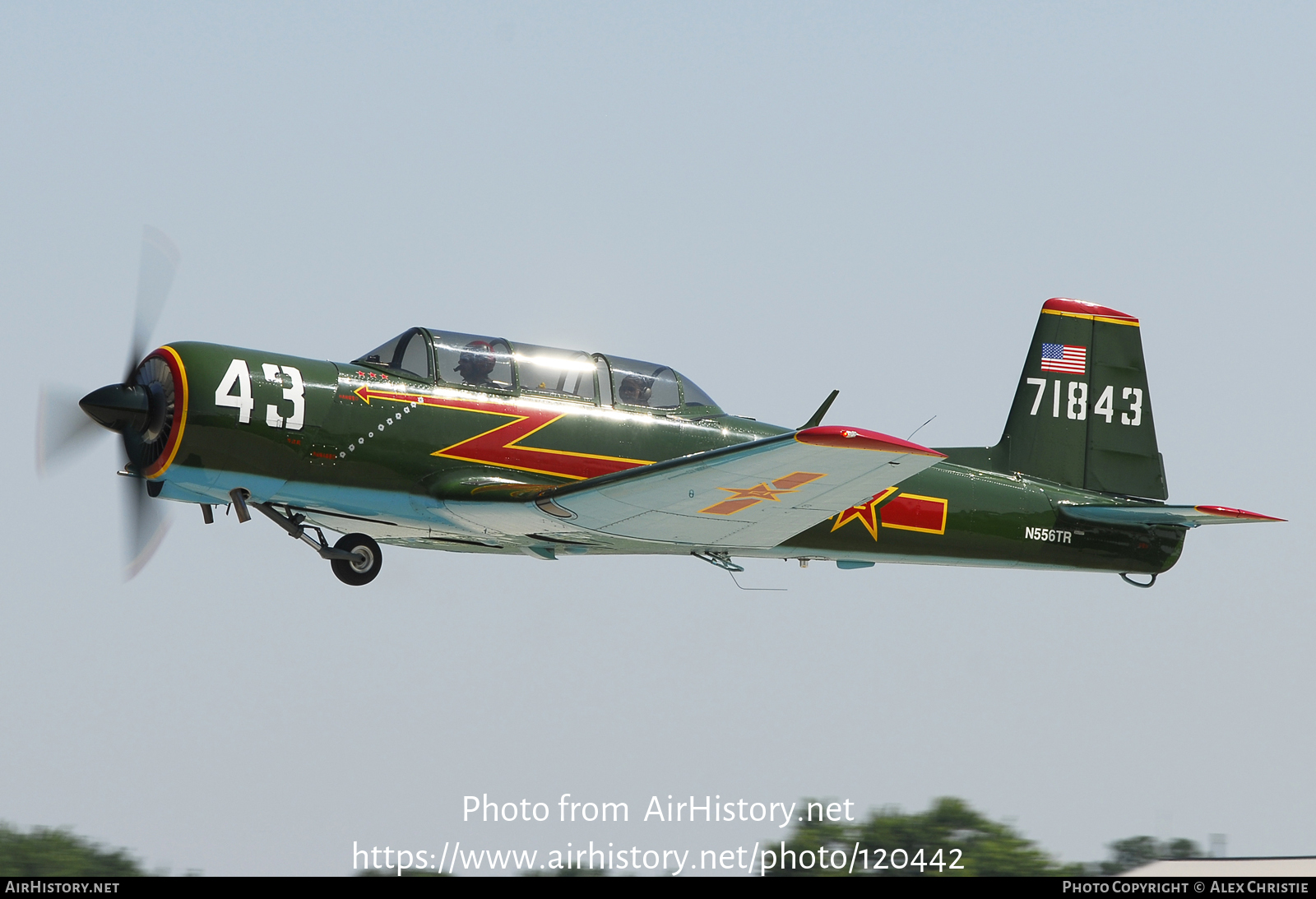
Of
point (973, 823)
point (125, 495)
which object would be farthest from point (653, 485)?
point (973, 823)

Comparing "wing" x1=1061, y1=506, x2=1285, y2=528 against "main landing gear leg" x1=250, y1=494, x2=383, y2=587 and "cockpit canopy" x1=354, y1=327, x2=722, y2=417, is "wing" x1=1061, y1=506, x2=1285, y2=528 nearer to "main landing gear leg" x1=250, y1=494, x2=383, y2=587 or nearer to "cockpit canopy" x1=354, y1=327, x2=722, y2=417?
"cockpit canopy" x1=354, y1=327, x2=722, y2=417

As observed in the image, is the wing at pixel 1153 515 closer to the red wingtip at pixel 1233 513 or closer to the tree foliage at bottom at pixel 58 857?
the red wingtip at pixel 1233 513

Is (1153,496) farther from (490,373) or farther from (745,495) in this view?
(490,373)

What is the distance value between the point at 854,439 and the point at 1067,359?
6732 mm

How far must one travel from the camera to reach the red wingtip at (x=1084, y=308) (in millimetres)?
15227

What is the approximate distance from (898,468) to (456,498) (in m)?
3.79

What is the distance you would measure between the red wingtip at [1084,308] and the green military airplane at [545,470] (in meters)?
1.98

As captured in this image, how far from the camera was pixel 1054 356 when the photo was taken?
1514cm

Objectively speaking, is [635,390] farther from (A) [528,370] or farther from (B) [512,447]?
(B) [512,447]

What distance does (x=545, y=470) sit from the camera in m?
12.0

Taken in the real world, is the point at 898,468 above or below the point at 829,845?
above

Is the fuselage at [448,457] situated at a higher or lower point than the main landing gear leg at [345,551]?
higher

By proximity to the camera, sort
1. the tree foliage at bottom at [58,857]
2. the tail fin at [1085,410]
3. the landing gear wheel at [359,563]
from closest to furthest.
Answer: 1. the landing gear wheel at [359,563]
2. the tail fin at [1085,410]
3. the tree foliage at bottom at [58,857]

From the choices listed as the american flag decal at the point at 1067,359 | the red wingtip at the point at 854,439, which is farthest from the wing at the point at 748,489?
the american flag decal at the point at 1067,359
